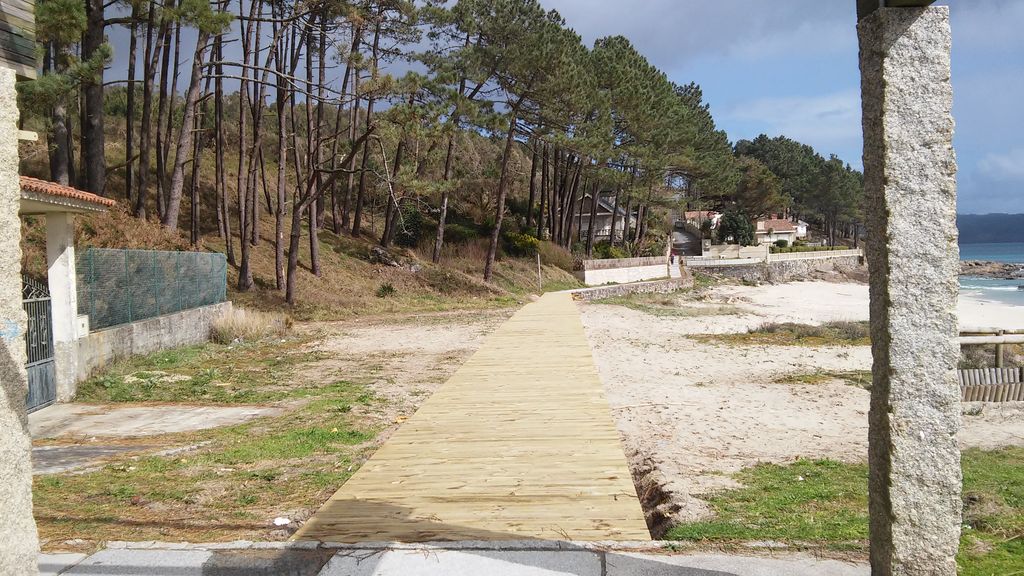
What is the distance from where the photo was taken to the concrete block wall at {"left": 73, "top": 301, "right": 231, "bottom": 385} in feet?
Answer: 40.0

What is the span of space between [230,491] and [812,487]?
16.9ft

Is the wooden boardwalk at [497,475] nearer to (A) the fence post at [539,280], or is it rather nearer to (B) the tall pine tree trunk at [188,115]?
(B) the tall pine tree trunk at [188,115]

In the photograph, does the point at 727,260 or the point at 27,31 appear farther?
the point at 727,260

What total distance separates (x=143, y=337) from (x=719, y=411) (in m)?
11.3

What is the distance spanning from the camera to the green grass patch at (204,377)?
38.1ft

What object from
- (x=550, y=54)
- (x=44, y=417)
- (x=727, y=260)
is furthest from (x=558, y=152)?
(x=44, y=417)

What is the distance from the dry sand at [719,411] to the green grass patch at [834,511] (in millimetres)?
386

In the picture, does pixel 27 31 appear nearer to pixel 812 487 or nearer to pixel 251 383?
pixel 812 487

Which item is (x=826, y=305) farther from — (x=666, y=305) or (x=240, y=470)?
(x=240, y=470)

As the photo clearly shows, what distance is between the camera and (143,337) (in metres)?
14.9

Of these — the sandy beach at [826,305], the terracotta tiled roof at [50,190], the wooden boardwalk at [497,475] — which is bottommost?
the sandy beach at [826,305]

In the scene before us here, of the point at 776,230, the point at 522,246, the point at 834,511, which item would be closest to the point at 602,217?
the point at 776,230

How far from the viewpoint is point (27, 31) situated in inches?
169

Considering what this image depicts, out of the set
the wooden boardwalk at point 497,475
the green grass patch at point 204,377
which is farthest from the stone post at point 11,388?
the green grass patch at point 204,377
